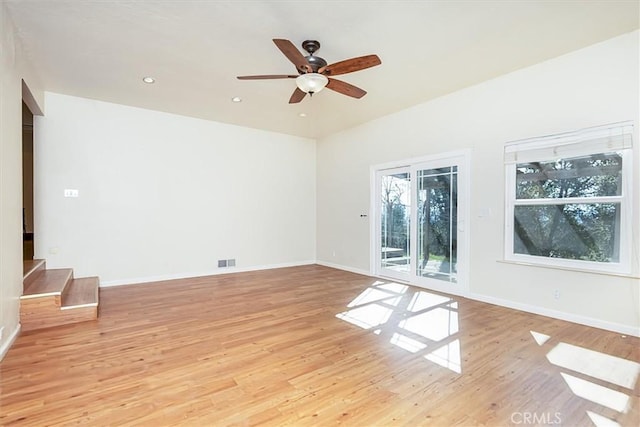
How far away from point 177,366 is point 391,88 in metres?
4.02

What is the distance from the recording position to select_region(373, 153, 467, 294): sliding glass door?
14.8 feet

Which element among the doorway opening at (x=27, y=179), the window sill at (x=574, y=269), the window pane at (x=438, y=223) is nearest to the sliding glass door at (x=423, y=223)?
the window pane at (x=438, y=223)

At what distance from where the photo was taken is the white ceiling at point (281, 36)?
2.65m

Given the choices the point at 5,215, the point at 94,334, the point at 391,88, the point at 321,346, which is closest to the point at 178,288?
the point at 94,334

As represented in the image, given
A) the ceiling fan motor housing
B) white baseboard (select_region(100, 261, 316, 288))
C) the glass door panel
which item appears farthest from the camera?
the glass door panel

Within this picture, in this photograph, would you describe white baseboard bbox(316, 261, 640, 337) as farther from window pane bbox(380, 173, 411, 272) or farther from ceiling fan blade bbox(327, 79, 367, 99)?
ceiling fan blade bbox(327, 79, 367, 99)

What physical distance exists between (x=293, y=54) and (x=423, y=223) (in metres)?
3.38

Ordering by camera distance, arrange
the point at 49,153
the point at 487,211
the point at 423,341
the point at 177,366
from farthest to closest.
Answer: the point at 49,153
the point at 487,211
the point at 423,341
the point at 177,366

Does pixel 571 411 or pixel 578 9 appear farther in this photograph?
pixel 578 9

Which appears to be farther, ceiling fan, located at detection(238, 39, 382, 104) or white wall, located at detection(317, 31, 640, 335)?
white wall, located at detection(317, 31, 640, 335)

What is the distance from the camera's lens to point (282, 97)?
4.66 m

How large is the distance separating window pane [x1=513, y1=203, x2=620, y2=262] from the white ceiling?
5.65 feet

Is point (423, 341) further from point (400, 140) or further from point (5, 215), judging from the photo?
point (5, 215)

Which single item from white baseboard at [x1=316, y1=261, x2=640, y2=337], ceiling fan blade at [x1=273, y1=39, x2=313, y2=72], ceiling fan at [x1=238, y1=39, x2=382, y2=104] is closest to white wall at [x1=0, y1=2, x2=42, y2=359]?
ceiling fan at [x1=238, y1=39, x2=382, y2=104]
